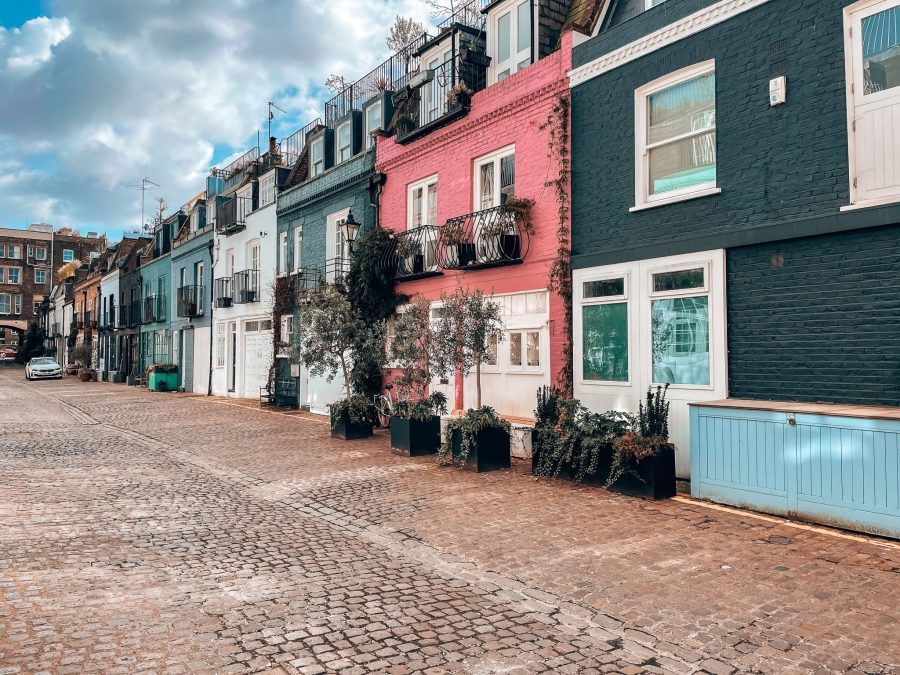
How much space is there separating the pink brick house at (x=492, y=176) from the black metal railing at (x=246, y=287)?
8.63 meters

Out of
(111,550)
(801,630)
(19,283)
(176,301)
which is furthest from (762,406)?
(19,283)

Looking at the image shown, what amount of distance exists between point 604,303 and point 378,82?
1143 centimetres

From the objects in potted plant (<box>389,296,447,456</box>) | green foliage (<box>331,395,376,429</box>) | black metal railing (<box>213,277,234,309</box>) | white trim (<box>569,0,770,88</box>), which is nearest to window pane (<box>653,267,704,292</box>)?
white trim (<box>569,0,770,88</box>)

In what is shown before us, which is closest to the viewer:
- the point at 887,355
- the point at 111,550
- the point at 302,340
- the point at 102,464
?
the point at 111,550

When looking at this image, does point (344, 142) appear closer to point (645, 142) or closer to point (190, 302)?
point (645, 142)

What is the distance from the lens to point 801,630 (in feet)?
13.5

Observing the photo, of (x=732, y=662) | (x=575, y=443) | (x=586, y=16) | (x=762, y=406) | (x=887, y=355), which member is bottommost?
(x=732, y=662)

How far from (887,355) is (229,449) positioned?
10269 mm

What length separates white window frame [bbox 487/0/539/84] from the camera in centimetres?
1298

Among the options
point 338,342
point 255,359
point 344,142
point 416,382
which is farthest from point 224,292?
point 416,382

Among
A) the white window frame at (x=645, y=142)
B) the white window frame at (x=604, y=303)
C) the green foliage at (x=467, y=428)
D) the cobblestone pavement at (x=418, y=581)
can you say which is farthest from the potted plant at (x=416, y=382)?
the white window frame at (x=645, y=142)

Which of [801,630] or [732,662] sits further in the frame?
[801,630]

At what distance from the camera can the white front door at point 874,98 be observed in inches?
281

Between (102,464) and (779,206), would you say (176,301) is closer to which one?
(102,464)
